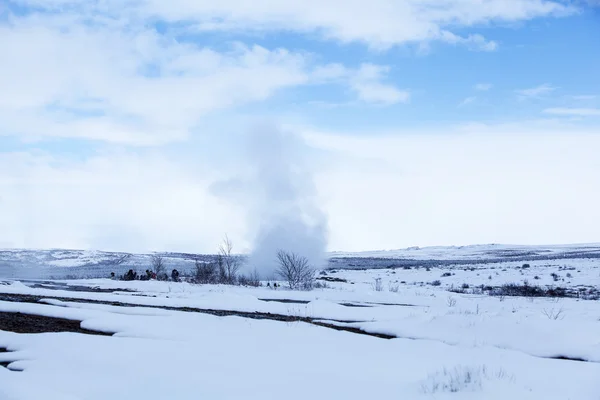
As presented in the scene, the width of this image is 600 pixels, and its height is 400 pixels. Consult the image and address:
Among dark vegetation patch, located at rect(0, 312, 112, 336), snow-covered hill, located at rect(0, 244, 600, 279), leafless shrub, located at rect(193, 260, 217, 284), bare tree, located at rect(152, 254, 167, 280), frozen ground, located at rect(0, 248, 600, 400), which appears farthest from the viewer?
snow-covered hill, located at rect(0, 244, 600, 279)

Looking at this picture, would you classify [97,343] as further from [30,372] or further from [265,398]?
[265,398]

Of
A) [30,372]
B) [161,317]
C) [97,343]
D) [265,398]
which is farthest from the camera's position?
[161,317]

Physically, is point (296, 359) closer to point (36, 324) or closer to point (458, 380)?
point (458, 380)

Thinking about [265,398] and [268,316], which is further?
[268,316]

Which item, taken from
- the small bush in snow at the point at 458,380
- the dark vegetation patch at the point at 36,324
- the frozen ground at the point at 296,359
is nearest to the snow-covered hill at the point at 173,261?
the dark vegetation patch at the point at 36,324

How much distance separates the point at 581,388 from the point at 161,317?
308 inches

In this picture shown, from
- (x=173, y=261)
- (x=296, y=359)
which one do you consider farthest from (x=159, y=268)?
(x=173, y=261)

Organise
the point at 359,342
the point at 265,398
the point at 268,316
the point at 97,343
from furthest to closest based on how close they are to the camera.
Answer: the point at 268,316, the point at 359,342, the point at 97,343, the point at 265,398

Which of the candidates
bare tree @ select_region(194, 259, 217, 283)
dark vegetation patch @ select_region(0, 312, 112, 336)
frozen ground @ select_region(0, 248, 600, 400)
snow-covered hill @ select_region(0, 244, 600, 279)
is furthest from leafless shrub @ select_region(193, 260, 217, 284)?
dark vegetation patch @ select_region(0, 312, 112, 336)

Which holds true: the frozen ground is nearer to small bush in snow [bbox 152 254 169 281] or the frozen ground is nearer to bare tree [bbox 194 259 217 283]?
bare tree [bbox 194 259 217 283]

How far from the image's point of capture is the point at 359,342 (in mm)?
9008

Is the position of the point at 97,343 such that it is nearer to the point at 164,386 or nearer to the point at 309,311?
the point at 164,386

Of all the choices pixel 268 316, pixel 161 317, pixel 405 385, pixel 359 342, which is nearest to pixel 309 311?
pixel 268 316

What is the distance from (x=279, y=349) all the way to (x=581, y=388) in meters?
3.86
